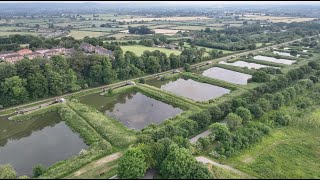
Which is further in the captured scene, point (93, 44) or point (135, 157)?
point (93, 44)

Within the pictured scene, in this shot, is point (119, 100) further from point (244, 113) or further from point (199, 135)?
point (244, 113)

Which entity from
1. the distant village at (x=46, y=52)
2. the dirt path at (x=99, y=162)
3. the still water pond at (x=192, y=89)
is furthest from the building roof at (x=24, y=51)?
the dirt path at (x=99, y=162)

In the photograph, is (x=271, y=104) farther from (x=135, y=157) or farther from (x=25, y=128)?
(x=25, y=128)

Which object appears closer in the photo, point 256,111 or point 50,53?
point 256,111

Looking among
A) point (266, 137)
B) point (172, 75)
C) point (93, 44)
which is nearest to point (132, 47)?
point (93, 44)

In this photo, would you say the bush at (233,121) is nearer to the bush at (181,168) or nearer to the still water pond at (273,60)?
the bush at (181,168)

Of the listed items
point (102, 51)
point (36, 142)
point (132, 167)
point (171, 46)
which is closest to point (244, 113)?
point (132, 167)
